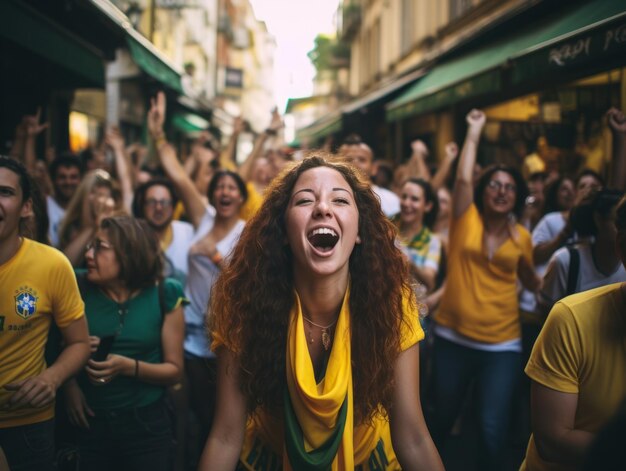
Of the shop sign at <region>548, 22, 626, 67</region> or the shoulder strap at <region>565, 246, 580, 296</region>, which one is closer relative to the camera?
the shoulder strap at <region>565, 246, 580, 296</region>

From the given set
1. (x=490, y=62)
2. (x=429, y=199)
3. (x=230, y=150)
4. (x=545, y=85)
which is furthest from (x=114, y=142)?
(x=545, y=85)

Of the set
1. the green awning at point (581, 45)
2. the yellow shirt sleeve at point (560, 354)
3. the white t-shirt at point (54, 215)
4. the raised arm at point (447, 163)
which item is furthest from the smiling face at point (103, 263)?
the green awning at point (581, 45)

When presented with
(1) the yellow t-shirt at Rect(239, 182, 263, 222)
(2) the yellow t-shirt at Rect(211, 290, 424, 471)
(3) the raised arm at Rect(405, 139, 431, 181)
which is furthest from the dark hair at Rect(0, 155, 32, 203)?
(3) the raised arm at Rect(405, 139, 431, 181)

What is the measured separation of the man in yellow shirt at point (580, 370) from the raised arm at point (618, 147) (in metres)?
2.33

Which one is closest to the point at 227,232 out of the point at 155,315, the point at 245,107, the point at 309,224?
the point at 155,315

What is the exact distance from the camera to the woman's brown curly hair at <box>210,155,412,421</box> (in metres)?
2.31

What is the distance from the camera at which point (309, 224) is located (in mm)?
2391

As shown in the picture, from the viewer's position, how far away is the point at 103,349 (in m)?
3.05

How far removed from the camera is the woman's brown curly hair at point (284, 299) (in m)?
2.31

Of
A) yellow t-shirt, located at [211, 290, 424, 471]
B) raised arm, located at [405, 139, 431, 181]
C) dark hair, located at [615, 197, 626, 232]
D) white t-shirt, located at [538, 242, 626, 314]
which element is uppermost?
raised arm, located at [405, 139, 431, 181]

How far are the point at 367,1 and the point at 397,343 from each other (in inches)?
983

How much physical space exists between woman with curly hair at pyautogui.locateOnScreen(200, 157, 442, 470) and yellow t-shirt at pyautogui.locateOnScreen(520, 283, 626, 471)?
0.53 meters

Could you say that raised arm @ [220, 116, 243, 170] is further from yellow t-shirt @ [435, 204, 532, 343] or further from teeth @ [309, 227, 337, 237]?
teeth @ [309, 227, 337, 237]

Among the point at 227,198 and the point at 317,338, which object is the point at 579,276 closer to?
the point at 317,338
